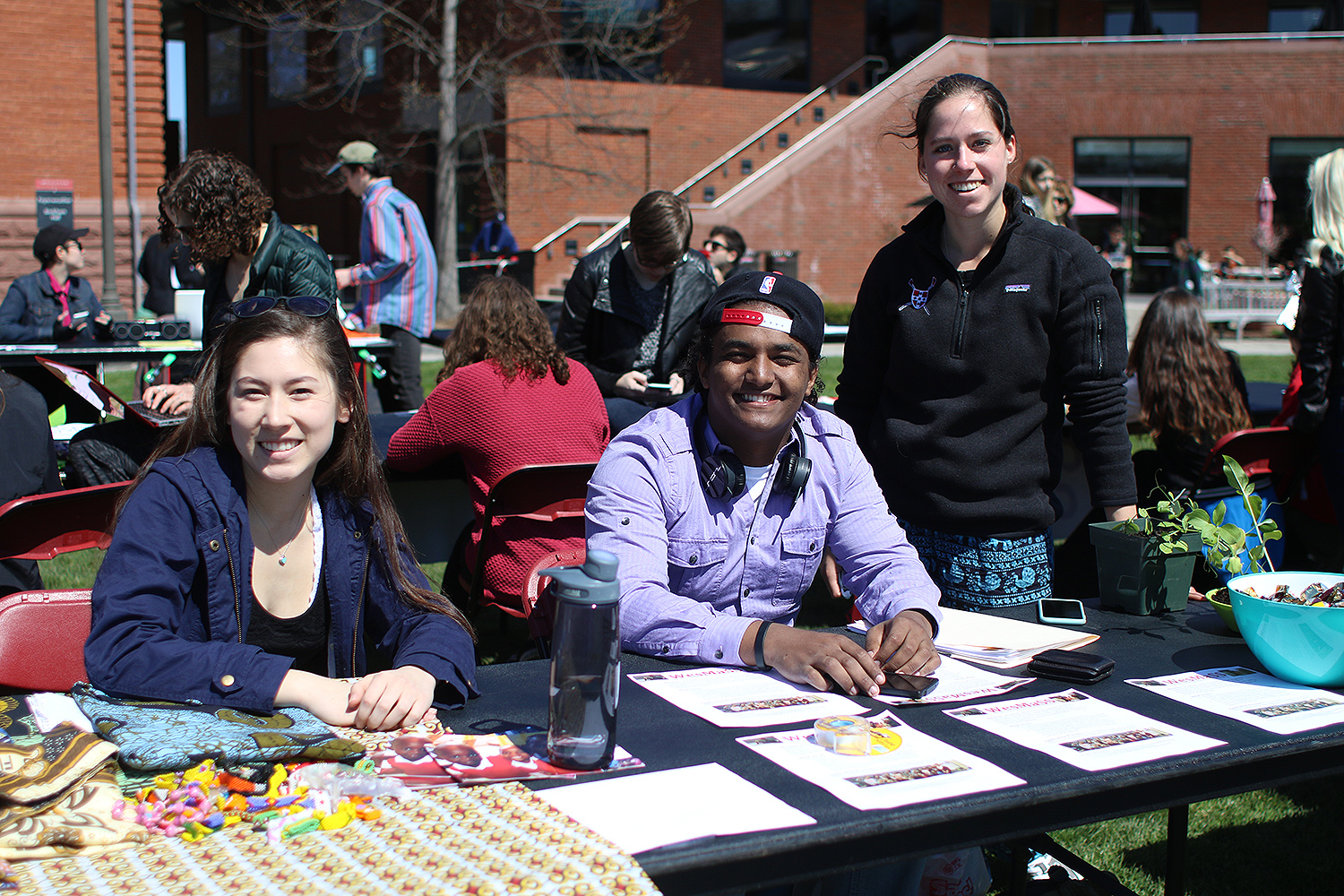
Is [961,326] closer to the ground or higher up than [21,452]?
higher up

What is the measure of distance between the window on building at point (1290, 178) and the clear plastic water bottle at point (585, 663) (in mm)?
27093

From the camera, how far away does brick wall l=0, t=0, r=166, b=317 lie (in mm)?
15844

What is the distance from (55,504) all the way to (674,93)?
21325 mm

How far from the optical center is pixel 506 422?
3.76 m

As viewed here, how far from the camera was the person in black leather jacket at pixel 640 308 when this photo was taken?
15.0ft

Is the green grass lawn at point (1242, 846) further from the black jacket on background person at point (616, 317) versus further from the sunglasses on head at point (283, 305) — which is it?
the black jacket on background person at point (616, 317)

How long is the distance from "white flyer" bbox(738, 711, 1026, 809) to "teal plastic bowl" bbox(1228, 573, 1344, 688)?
2.61 feet

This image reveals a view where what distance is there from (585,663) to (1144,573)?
4.98 feet

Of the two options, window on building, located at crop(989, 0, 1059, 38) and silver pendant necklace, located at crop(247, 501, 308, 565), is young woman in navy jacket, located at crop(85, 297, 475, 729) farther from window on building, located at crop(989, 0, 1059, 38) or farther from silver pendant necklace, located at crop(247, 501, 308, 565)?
window on building, located at crop(989, 0, 1059, 38)

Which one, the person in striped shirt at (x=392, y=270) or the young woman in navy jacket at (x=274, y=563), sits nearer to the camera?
the young woman in navy jacket at (x=274, y=563)

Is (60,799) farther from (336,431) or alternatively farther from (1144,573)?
(1144,573)

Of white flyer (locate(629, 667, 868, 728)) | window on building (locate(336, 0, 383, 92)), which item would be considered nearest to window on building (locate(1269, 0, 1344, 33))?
window on building (locate(336, 0, 383, 92))

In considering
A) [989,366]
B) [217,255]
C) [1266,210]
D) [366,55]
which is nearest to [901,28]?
[1266,210]

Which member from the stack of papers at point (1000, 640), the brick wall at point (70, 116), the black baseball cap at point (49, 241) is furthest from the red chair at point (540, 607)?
the brick wall at point (70, 116)
